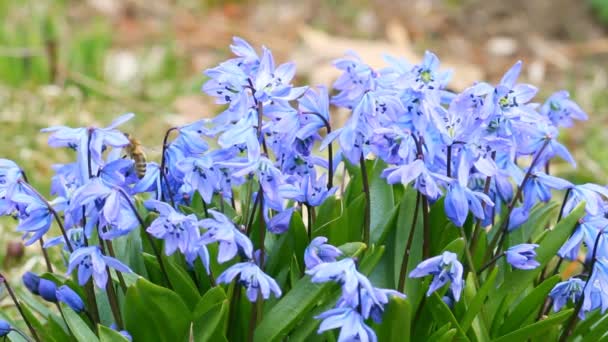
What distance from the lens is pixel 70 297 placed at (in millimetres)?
2301

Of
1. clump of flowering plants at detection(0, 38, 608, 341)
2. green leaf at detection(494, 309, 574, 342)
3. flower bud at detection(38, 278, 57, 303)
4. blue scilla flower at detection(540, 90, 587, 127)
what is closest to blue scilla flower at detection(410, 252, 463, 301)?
clump of flowering plants at detection(0, 38, 608, 341)

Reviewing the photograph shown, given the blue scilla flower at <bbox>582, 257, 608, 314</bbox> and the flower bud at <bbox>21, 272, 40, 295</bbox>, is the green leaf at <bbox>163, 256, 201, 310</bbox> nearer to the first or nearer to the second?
the flower bud at <bbox>21, 272, 40, 295</bbox>

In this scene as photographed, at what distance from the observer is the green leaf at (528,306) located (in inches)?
89.8

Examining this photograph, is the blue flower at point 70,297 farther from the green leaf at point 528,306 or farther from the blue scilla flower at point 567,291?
the blue scilla flower at point 567,291

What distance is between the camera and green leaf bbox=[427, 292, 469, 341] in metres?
2.15

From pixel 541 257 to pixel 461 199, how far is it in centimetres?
40

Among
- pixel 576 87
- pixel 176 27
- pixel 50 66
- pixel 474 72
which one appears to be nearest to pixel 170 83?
pixel 50 66

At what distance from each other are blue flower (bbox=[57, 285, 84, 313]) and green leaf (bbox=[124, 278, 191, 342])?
6.8 inches

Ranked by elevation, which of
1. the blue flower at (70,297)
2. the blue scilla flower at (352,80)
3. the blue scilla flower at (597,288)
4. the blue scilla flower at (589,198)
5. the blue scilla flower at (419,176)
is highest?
the blue scilla flower at (352,80)

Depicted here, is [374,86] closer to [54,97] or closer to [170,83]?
[54,97]

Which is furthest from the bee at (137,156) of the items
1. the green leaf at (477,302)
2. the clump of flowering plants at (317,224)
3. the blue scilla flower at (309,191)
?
the green leaf at (477,302)


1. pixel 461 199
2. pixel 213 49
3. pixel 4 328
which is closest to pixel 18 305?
pixel 4 328

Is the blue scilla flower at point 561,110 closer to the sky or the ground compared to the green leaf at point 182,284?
closer to the sky

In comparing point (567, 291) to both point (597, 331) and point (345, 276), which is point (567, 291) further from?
point (345, 276)
